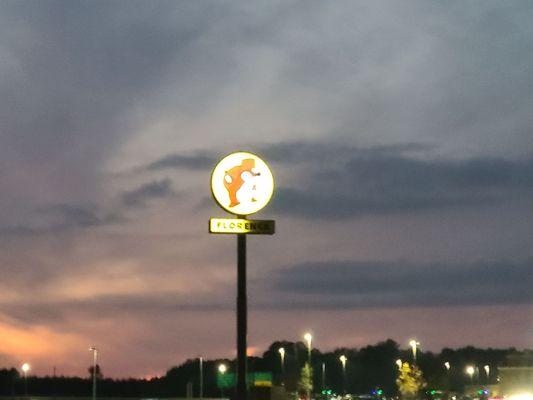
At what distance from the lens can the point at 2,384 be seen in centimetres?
18625

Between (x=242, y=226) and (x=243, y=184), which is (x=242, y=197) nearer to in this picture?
(x=243, y=184)

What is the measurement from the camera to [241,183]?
1975 cm

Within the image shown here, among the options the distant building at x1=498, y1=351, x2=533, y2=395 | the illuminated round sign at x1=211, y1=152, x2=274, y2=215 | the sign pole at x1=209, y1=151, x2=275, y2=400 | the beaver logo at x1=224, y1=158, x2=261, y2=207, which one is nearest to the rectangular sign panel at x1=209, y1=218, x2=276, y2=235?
the sign pole at x1=209, y1=151, x2=275, y2=400

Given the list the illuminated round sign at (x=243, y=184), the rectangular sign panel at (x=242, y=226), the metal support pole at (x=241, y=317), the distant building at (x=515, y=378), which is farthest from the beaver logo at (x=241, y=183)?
the distant building at (x=515, y=378)

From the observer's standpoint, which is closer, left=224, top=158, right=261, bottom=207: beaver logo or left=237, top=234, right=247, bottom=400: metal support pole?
left=237, top=234, right=247, bottom=400: metal support pole

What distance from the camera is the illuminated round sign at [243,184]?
19.6m

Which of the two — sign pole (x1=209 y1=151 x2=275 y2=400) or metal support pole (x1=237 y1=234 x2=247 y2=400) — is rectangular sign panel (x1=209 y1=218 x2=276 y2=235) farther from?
metal support pole (x1=237 y1=234 x2=247 y2=400)

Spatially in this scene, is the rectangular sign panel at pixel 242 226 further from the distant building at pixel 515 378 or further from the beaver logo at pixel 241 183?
the distant building at pixel 515 378

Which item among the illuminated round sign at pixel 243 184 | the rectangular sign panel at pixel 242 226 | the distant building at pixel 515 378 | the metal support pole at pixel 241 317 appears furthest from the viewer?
the distant building at pixel 515 378

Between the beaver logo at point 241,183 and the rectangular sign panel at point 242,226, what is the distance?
440mm

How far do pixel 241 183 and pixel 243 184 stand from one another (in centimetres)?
5

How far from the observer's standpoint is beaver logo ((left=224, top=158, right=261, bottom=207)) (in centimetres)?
1964

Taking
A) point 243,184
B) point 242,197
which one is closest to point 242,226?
point 242,197

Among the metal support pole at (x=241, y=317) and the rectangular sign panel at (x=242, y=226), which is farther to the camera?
the metal support pole at (x=241, y=317)
